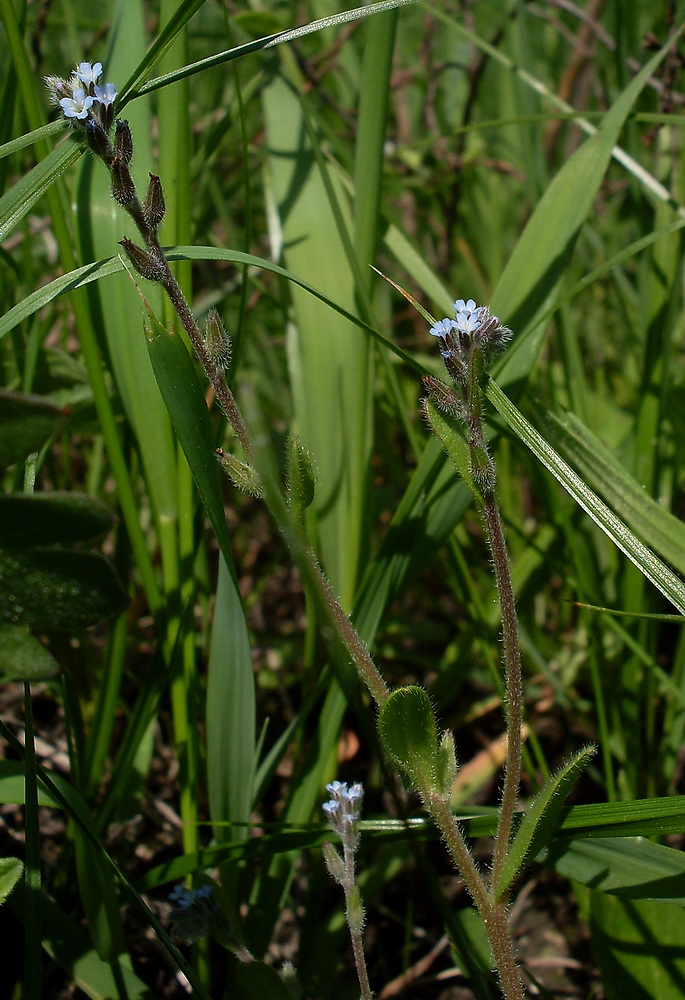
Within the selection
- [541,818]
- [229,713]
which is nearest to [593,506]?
[541,818]

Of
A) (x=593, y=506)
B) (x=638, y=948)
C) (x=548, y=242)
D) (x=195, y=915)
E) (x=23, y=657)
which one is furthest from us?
(x=548, y=242)

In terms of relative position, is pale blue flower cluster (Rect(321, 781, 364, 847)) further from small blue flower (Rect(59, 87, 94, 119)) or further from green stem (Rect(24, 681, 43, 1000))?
small blue flower (Rect(59, 87, 94, 119))

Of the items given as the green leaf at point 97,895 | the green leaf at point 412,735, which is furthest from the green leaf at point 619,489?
the green leaf at point 97,895

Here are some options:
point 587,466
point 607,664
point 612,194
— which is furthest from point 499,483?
point 612,194

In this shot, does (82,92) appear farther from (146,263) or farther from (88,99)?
(146,263)

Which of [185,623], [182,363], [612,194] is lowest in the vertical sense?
[185,623]

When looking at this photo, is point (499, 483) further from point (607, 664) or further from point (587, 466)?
point (587, 466)
